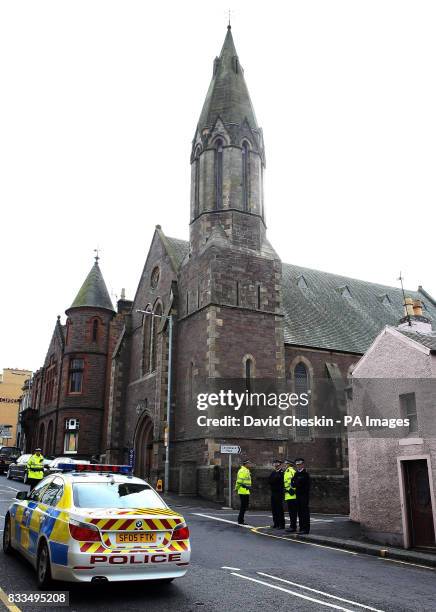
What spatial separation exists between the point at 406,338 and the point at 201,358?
12.8 meters

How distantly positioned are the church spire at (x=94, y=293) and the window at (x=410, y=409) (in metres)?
28.6

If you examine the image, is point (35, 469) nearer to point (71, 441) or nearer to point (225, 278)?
point (225, 278)

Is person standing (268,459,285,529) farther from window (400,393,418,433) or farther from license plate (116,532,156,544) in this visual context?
license plate (116,532,156,544)

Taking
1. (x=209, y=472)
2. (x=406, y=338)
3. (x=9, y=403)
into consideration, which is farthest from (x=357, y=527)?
(x=9, y=403)

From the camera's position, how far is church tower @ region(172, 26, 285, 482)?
25234mm

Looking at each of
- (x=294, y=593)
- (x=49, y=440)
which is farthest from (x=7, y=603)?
(x=49, y=440)

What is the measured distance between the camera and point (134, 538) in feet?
22.8

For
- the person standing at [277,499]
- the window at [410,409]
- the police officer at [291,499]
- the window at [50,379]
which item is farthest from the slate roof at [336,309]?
the window at [50,379]

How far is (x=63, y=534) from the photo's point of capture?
22.3 feet

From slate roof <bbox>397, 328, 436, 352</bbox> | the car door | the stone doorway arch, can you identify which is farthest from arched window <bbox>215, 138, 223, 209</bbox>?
the car door

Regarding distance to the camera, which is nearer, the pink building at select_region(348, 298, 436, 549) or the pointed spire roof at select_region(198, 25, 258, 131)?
the pink building at select_region(348, 298, 436, 549)

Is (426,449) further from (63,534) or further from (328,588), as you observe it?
(63,534)

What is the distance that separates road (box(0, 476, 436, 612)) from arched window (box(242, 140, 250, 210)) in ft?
66.0

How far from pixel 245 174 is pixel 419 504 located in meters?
20.5
